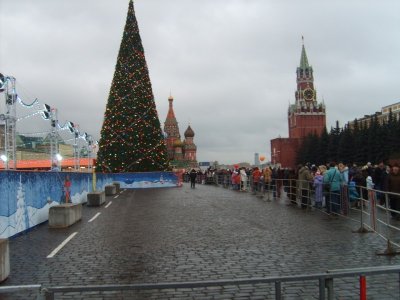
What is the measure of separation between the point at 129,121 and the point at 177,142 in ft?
264

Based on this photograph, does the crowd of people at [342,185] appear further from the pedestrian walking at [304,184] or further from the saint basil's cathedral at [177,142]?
the saint basil's cathedral at [177,142]

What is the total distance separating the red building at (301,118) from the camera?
16438 centimetres

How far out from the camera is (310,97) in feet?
594

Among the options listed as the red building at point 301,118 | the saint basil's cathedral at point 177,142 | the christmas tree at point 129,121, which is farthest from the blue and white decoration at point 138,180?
the red building at point 301,118

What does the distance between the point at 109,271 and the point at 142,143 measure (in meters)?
36.1

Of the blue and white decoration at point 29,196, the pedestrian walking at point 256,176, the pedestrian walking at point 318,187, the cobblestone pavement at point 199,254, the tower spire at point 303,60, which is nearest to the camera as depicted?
the cobblestone pavement at point 199,254

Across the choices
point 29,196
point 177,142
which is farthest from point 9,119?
point 177,142

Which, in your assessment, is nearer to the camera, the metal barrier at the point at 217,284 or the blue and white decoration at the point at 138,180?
the metal barrier at the point at 217,284

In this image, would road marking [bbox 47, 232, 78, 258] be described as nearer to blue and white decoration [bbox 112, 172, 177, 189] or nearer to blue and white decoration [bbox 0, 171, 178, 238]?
blue and white decoration [bbox 0, 171, 178, 238]

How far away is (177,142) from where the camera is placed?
124 metres

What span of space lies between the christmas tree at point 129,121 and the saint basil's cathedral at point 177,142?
258 ft

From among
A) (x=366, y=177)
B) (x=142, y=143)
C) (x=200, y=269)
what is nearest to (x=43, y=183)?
(x=200, y=269)

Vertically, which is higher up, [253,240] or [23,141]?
[23,141]

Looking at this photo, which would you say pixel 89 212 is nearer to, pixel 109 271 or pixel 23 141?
pixel 109 271
